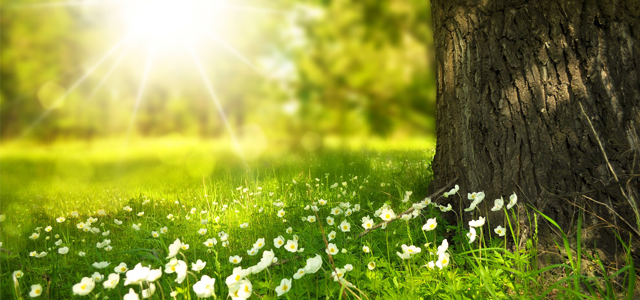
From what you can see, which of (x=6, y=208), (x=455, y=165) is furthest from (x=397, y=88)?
(x=6, y=208)

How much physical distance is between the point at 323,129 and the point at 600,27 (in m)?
2.64

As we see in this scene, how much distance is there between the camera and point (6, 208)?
289cm

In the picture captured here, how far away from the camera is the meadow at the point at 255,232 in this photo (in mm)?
1200

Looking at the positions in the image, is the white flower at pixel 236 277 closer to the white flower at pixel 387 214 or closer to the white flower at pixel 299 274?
the white flower at pixel 299 274

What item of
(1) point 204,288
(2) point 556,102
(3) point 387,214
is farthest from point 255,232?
(2) point 556,102

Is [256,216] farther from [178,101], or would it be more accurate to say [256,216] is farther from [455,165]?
[178,101]

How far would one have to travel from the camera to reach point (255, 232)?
2.00 m

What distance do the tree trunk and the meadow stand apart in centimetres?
15

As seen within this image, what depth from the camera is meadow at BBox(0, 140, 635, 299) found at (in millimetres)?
1200

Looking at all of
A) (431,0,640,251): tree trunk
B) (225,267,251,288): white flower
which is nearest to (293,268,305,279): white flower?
(225,267,251,288): white flower

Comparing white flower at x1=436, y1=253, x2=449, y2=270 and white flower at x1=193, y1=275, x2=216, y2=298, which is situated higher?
white flower at x1=193, y1=275, x2=216, y2=298

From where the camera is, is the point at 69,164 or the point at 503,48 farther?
the point at 69,164

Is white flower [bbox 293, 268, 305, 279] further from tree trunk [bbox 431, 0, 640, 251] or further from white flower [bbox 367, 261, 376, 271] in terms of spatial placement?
tree trunk [bbox 431, 0, 640, 251]

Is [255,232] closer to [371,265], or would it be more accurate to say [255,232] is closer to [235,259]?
[235,259]
